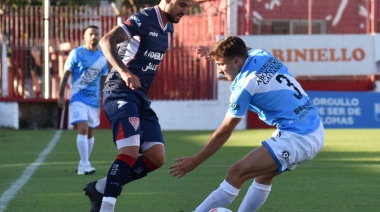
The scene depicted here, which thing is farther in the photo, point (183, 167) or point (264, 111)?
point (264, 111)

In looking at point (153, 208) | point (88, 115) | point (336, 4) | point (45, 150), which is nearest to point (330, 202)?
point (153, 208)

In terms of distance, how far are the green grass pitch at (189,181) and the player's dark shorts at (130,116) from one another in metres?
1.05

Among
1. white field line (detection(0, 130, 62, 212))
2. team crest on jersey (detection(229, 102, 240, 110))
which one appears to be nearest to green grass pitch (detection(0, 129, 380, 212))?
white field line (detection(0, 130, 62, 212))

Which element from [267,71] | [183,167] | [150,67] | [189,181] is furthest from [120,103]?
[189,181]

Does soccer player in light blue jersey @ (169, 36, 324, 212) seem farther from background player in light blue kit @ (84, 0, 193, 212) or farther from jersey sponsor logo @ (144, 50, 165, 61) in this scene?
jersey sponsor logo @ (144, 50, 165, 61)

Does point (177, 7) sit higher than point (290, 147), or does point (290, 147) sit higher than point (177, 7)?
point (177, 7)

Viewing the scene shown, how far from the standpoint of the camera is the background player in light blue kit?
8.36 m

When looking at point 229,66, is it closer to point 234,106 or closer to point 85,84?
point 234,106

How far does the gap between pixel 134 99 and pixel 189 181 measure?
3828 millimetres

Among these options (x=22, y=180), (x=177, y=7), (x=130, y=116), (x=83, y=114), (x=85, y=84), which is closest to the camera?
(x=130, y=116)

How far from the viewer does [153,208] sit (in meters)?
9.68

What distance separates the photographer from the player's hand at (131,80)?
309 inches

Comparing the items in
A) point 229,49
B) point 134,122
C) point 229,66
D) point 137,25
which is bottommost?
point 134,122

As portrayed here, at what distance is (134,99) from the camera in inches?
338
